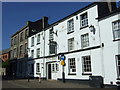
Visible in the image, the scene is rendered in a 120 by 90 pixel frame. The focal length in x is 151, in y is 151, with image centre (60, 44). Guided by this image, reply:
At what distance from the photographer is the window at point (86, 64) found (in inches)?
655

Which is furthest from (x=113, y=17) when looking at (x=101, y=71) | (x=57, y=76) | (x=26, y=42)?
(x=26, y=42)

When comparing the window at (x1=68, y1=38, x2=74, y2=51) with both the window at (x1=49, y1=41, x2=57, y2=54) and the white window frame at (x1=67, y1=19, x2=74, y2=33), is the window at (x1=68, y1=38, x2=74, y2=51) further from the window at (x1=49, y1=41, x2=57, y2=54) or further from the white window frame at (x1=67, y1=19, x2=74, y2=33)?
the window at (x1=49, y1=41, x2=57, y2=54)

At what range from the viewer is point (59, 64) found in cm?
2100

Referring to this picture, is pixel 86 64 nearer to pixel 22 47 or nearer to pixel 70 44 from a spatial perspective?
pixel 70 44

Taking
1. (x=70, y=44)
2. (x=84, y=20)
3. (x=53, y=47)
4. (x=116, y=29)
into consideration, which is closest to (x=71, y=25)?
(x=84, y=20)

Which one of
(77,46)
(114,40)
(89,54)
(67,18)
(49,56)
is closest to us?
(114,40)

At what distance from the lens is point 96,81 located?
14.5 metres

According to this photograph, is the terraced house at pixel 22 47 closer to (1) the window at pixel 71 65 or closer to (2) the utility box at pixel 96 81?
(1) the window at pixel 71 65

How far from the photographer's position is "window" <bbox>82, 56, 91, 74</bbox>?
54.6 feet

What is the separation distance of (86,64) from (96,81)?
110 inches

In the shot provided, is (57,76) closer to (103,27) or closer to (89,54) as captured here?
(89,54)

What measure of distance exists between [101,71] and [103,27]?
14.4 ft

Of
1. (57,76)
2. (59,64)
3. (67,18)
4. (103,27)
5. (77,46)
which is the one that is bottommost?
(57,76)

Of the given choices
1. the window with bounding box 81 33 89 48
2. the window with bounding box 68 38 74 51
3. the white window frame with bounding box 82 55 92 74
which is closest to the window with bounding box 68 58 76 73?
the window with bounding box 68 38 74 51
